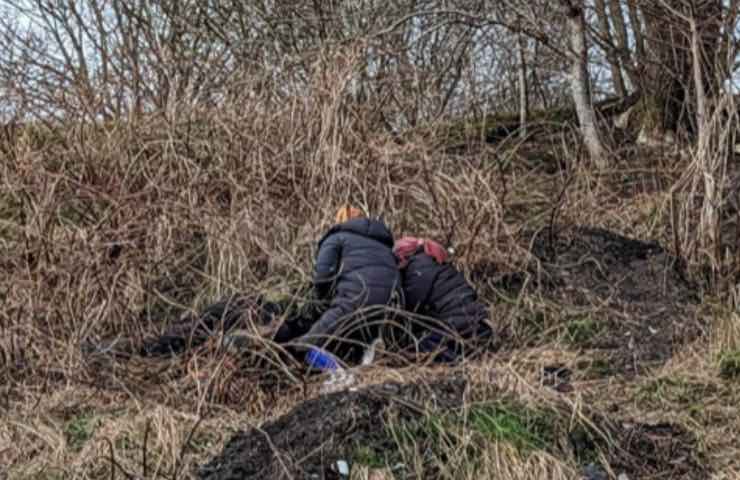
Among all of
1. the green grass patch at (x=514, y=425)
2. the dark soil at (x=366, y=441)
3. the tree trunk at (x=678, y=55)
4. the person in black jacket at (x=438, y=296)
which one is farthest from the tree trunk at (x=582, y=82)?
the green grass patch at (x=514, y=425)

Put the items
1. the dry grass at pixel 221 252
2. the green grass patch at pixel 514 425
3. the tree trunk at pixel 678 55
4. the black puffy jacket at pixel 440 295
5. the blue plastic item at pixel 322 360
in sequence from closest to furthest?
1. the green grass patch at pixel 514 425
2. the dry grass at pixel 221 252
3. the blue plastic item at pixel 322 360
4. the black puffy jacket at pixel 440 295
5. the tree trunk at pixel 678 55

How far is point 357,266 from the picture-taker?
214 inches

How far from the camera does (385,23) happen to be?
32.4 ft

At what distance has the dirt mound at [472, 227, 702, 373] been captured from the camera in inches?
228

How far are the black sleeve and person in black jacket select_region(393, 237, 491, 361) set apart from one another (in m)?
0.39

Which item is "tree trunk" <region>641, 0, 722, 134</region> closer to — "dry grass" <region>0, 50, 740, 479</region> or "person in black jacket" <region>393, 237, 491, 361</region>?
"dry grass" <region>0, 50, 740, 479</region>

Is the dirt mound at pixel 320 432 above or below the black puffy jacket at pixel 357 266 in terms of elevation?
below

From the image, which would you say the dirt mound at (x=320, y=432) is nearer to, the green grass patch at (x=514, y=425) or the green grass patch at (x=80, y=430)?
the green grass patch at (x=514, y=425)

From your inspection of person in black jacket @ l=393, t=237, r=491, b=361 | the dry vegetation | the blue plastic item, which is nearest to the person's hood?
person in black jacket @ l=393, t=237, r=491, b=361

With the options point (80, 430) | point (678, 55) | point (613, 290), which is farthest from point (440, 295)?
point (678, 55)

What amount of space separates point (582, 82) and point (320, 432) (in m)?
5.73

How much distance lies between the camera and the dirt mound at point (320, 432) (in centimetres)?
362

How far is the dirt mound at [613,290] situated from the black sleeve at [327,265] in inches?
55.3

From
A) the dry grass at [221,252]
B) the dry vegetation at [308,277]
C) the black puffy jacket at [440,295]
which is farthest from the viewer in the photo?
the black puffy jacket at [440,295]
